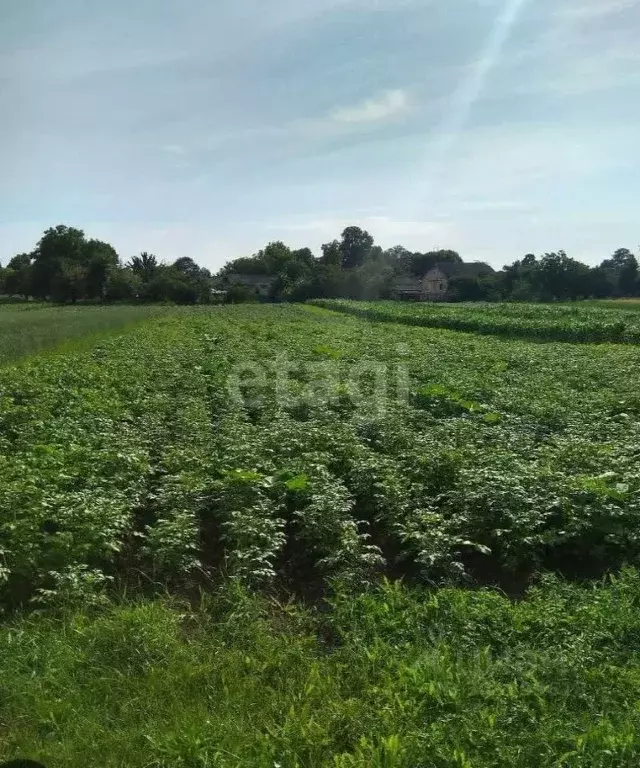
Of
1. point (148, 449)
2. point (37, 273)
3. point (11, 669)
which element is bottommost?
point (11, 669)

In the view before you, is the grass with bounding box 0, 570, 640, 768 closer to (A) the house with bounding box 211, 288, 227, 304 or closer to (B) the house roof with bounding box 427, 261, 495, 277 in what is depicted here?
(A) the house with bounding box 211, 288, 227, 304

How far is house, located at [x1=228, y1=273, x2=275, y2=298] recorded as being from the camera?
81.1 meters

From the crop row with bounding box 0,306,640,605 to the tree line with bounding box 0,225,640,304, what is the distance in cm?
5467

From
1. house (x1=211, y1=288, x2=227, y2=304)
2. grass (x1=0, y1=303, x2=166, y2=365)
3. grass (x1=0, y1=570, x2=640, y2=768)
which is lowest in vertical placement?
grass (x1=0, y1=570, x2=640, y2=768)

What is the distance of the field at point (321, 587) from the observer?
351cm

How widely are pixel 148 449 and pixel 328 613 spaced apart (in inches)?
161

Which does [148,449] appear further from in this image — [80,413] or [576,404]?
[576,404]

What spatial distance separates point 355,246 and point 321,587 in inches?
4457

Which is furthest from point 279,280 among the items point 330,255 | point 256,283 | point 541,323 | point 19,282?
point 541,323

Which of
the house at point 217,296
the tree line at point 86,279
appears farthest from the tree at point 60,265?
the house at point 217,296

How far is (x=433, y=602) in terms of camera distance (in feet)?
15.2

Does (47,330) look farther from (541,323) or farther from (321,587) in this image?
(321,587)

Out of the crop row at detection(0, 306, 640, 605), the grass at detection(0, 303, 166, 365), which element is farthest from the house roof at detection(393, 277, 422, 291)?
the crop row at detection(0, 306, 640, 605)

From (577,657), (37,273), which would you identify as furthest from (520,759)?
(37,273)
